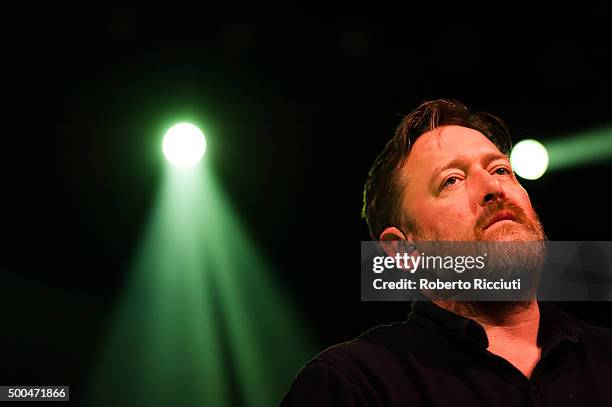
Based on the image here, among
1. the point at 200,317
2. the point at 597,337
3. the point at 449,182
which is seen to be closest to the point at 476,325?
the point at 597,337

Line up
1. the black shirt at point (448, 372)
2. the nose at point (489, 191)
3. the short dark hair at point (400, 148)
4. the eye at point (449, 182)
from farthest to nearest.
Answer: the short dark hair at point (400, 148) → the eye at point (449, 182) → the nose at point (489, 191) → the black shirt at point (448, 372)

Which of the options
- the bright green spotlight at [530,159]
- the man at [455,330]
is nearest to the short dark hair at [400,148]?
the man at [455,330]

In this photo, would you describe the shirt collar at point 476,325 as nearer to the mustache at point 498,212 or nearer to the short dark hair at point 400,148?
the mustache at point 498,212

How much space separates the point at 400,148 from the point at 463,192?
1.30 feet

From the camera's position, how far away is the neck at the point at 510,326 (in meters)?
1.61

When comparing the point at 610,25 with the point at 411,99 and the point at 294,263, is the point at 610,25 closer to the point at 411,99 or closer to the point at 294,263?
the point at 411,99

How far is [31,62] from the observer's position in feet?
10.6

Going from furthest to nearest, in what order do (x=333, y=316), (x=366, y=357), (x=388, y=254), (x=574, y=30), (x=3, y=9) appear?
1. (x=333, y=316)
2. (x=574, y=30)
3. (x=3, y=9)
4. (x=388, y=254)
5. (x=366, y=357)

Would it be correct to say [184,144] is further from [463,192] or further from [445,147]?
[463,192]

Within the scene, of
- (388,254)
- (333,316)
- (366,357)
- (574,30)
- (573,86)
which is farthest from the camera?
(333,316)

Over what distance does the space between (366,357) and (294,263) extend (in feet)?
7.91

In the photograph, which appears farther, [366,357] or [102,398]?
[102,398]

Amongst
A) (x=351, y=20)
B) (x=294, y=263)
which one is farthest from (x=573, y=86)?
(x=294, y=263)

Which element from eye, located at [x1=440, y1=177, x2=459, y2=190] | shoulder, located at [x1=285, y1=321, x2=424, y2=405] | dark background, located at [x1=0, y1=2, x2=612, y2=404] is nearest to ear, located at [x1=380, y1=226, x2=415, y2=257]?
eye, located at [x1=440, y1=177, x2=459, y2=190]
